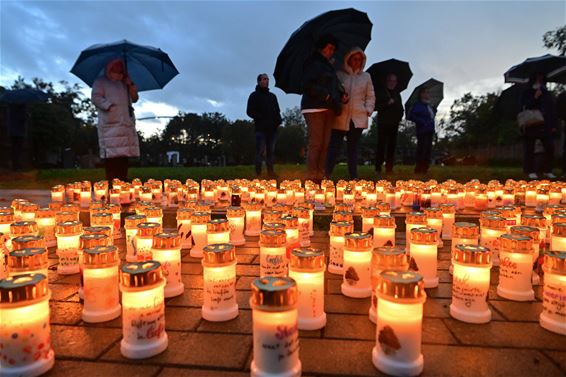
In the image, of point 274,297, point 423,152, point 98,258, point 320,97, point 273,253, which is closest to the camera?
point 274,297

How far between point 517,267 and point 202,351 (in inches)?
79.7

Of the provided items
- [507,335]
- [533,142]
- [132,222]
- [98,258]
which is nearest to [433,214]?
[507,335]

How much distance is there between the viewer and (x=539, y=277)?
290cm

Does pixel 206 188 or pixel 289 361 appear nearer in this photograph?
pixel 289 361

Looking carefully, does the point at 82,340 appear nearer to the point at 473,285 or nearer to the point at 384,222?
the point at 473,285

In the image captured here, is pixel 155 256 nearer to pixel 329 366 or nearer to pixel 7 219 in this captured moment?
pixel 329 366

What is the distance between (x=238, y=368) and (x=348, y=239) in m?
1.14

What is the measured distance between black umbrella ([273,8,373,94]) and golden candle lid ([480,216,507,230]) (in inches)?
193

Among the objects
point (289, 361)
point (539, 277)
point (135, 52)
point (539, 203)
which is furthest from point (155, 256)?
point (135, 52)

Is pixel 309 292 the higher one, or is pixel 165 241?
pixel 165 241

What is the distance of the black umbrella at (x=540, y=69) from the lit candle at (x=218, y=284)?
11.2 meters

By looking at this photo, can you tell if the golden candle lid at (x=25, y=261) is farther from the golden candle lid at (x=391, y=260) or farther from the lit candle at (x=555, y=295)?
the lit candle at (x=555, y=295)

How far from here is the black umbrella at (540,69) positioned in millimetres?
10659

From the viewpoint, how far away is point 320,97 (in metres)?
6.63
